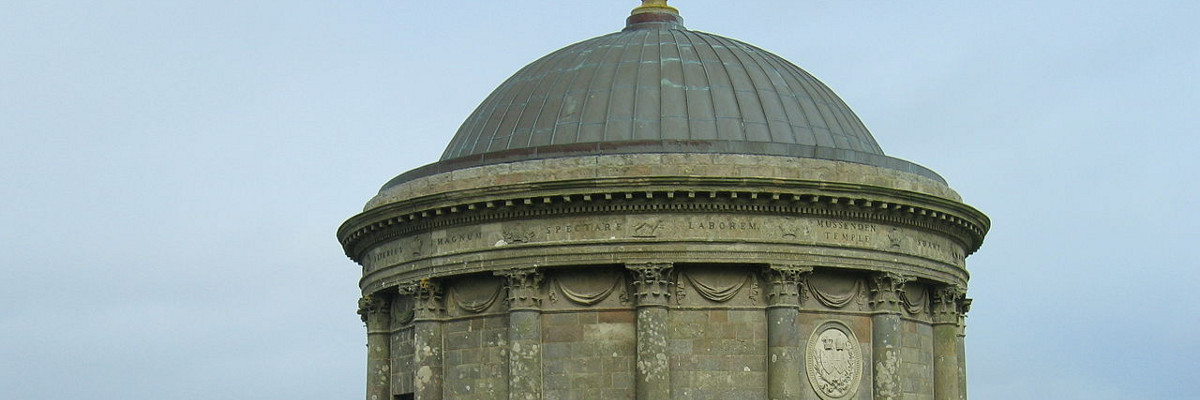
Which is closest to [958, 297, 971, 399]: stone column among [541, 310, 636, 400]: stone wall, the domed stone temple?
the domed stone temple

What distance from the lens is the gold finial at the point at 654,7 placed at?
162 feet

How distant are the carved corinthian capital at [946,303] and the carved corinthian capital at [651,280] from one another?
6.46m

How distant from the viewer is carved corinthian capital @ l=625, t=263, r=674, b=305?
137 ft

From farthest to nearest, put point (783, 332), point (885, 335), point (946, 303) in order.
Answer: point (946, 303)
point (885, 335)
point (783, 332)

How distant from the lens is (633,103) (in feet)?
147

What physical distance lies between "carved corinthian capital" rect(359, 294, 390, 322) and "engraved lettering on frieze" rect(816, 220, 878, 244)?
9297 mm

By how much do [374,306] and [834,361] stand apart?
963 centimetres

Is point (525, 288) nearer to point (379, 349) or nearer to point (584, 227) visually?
point (584, 227)

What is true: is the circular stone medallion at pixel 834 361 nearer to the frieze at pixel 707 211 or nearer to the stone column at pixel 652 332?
the frieze at pixel 707 211

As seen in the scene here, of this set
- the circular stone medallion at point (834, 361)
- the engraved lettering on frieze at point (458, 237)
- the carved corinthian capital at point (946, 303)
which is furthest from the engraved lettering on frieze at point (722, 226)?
the carved corinthian capital at point (946, 303)

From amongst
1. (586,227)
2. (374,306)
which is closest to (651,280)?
(586,227)

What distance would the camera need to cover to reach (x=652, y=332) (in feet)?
136

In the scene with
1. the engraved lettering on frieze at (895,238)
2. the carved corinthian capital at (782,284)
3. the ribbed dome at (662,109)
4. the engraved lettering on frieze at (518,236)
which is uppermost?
the ribbed dome at (662,109)

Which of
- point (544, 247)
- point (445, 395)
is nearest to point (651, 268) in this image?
point (544, 247)
